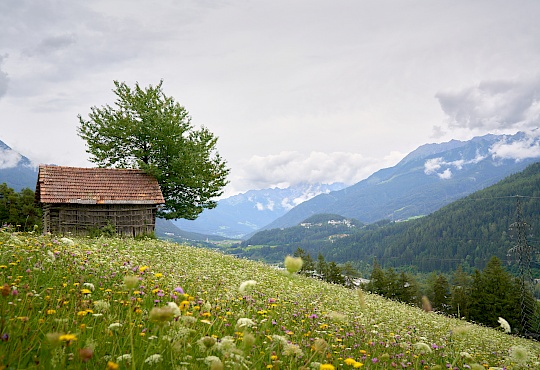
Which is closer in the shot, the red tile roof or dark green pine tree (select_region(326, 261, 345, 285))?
the red tile roof

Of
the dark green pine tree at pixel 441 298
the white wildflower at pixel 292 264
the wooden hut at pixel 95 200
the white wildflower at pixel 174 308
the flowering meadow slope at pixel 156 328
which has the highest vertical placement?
the wooden hut at pixel 95 200

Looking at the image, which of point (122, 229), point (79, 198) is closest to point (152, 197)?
point (122, 229)

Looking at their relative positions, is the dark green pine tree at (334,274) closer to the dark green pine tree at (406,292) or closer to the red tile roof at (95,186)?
the dark green pine tree at (406,292)

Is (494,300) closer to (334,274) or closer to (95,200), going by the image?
(334,274)

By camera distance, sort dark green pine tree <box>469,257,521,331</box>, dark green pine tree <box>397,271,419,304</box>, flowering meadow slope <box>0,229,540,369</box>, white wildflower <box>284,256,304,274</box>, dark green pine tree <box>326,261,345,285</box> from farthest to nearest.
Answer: dark green pine tree <box>326,261,345,285</box>, dark green pine tree <box>397,271,419,304</box>, dark green pine tree <box>469,257,521,331</box>, flowering meadow slope <box>0,229,540,369</box>, white wildflower <box>284,256,304,274</box>

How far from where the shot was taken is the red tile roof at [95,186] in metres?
25.3

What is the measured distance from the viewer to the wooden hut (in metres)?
25.2

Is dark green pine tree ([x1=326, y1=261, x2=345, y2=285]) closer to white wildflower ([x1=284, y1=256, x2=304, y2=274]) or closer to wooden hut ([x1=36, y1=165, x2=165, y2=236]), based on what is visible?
wooden hut ([x1=36, y1=165, x2=165, y2=236])

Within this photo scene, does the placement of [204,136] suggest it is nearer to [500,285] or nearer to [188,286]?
[188,286]

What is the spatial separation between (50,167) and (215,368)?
3051 cm

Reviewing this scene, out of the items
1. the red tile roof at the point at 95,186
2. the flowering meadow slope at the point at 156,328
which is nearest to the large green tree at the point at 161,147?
the red tile roof at the point at 95,186

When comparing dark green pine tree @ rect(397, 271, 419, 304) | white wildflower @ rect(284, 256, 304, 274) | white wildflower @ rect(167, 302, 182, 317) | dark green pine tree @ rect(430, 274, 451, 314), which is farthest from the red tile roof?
dark green pine tree @ rect(430, 274, 451, 314)

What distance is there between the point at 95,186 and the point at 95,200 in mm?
1804

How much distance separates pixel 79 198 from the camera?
999 inches
